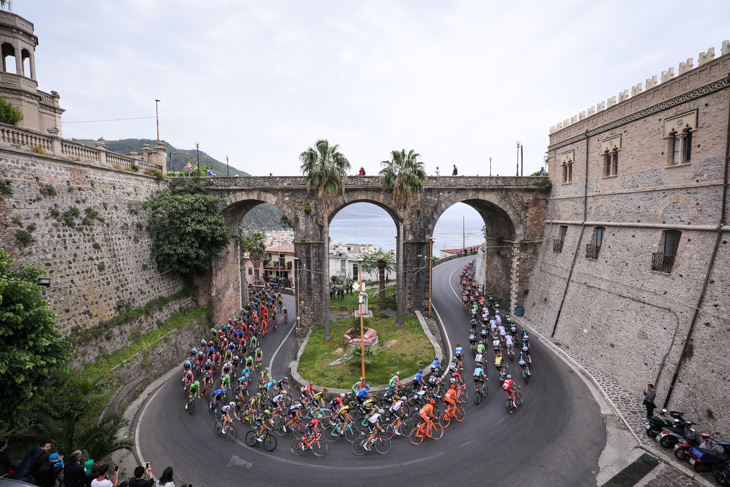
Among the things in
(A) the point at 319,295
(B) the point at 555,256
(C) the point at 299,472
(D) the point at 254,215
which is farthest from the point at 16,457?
(D) the point at 254,215

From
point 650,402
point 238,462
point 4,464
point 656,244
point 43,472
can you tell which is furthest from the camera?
point 656,244

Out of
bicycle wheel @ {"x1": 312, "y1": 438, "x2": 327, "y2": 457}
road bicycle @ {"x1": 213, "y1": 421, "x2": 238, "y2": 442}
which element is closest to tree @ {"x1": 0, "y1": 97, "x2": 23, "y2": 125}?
road bicycle @ {"x1": 213, "y1": 421, "x2": 238, "y2": 442}

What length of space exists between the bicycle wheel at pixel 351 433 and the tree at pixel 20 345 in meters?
9.67

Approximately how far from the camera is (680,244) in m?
14.6

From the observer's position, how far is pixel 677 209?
593 inches

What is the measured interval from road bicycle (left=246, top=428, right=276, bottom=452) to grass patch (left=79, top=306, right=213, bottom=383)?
783cm

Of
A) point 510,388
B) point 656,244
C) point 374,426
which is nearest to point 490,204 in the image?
point 656,244

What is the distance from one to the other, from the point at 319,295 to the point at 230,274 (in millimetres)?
8674

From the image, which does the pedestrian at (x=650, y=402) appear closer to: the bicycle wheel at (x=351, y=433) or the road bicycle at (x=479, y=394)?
the road bicycle at (x=479, y=394)

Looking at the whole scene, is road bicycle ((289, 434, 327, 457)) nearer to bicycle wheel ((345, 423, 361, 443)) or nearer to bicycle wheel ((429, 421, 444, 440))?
bicycle wheel ((345, 423, 361, 443))

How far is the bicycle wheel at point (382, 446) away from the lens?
11.8 metres

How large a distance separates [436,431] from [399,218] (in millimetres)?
15165

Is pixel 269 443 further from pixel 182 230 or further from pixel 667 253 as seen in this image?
pixel 667 253

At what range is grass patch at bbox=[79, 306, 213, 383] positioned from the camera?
49.6 feet
